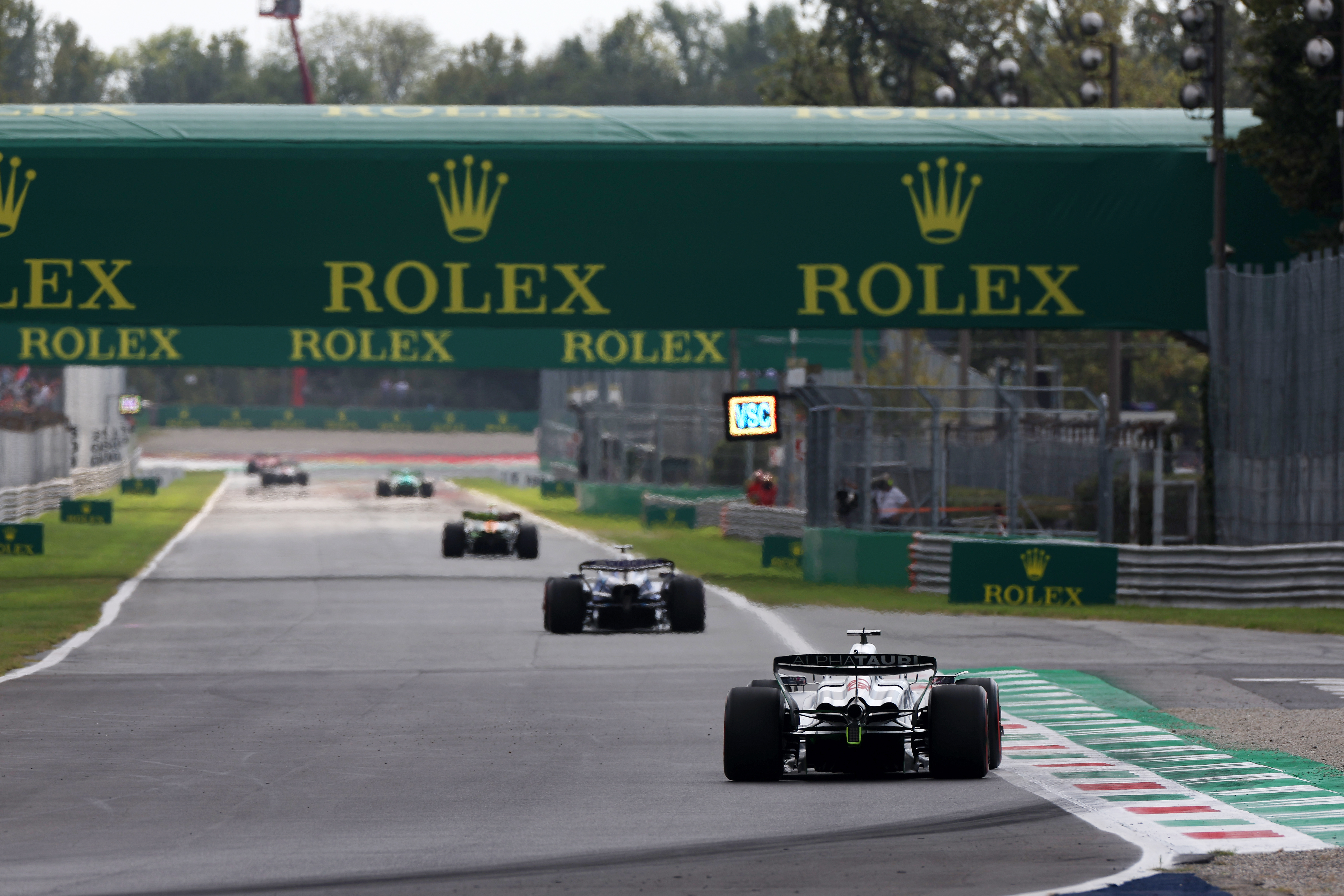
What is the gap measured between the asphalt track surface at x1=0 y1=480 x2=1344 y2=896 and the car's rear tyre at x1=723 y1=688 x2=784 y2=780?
0.11 meters

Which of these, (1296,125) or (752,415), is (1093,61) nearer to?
(1296,125)

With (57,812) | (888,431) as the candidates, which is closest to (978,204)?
(888,431)

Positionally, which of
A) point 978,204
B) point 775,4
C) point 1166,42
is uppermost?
point 775,4

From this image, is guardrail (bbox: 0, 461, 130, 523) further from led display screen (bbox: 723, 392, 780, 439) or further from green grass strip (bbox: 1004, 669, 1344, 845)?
green grass strip (bbox: 1004, 669, 1344, 845)

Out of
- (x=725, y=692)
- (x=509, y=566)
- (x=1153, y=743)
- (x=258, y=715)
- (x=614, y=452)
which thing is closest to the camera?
(x=1153, y=743)

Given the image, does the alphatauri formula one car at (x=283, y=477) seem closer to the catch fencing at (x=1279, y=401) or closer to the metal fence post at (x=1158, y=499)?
the metal fence post at (x=1158, y=499)

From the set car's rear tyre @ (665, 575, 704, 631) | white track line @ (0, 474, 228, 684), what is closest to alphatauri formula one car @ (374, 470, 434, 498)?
white track line @ (0, 474, 228, 684)

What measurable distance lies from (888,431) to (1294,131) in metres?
10.1

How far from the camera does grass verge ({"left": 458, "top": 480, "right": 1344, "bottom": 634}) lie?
2402 centimetres

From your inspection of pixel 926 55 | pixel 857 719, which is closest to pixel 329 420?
pixel 926 55

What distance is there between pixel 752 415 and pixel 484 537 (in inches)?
516

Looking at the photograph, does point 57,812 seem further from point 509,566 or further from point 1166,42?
point 1166,42

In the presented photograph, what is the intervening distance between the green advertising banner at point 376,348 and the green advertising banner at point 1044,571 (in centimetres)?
2805

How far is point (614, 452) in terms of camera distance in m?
62.0
